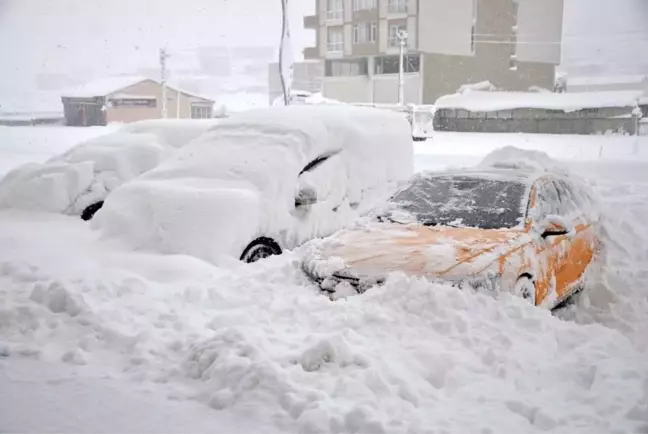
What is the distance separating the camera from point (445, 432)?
2.56m

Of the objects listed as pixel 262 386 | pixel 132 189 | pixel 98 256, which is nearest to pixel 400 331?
pixel 262 386

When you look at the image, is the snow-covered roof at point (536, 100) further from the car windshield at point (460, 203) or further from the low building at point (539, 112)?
the car windshield at point (460, 203)

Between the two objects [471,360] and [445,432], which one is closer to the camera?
[445,432]

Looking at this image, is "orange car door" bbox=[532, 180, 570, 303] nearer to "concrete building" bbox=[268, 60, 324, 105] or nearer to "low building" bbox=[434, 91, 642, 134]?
"low building" bbox=[434, 91, 642, 134]

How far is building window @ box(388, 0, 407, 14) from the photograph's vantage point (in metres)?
18.2

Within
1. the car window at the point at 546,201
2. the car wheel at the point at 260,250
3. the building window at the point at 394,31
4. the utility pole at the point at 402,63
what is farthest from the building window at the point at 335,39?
the car window at the point at 546,201

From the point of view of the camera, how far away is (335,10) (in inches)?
746

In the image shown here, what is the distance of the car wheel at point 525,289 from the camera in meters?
4.11

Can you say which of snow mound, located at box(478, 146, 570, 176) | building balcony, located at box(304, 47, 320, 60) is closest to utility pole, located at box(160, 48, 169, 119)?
snow mound, located at box(478, 146, 570, 176)

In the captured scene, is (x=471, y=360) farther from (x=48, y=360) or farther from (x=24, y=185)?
(x=24, y=185)

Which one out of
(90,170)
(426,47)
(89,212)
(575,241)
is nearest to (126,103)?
(90,170)

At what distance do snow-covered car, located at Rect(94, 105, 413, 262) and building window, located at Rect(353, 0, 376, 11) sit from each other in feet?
37.2

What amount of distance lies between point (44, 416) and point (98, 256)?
107 inches

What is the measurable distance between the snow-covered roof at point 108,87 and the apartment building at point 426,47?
5.73m
